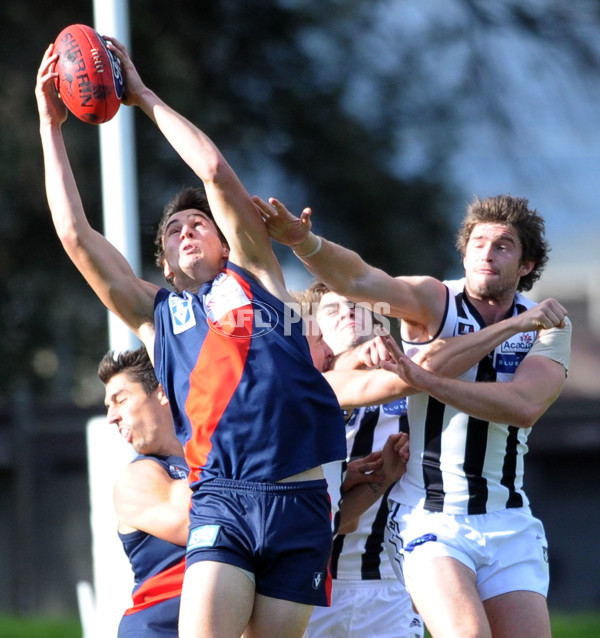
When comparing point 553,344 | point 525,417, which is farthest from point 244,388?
point 553,344

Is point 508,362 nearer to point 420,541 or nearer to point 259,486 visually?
point 420,541

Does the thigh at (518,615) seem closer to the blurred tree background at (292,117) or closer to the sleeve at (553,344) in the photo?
the sleeve at (553,344)

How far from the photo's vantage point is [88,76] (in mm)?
3611

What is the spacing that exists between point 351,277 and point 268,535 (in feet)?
3.28

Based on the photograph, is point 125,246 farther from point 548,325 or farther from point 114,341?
point 548,325

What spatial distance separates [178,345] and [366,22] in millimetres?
9378

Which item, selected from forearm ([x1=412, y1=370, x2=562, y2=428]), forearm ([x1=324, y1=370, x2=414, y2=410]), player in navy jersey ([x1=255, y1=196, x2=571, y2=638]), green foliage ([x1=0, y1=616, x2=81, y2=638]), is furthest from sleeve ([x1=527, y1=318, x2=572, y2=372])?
green foliage ([x1=0, y1=616, x2=81, y2=638])

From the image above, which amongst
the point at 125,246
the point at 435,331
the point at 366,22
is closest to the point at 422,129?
the point at 366,22

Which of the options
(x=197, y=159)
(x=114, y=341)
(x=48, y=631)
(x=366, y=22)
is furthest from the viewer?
(x=366, y=22)

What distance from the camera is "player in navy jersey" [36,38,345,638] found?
3.18 meters

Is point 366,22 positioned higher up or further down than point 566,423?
higher up

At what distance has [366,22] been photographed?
12.0m

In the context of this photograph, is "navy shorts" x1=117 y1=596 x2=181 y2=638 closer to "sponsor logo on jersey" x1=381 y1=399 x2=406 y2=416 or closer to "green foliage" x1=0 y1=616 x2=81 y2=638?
"sponsor logo on jersey" x1=381 y1=399 x2=406 y2=416

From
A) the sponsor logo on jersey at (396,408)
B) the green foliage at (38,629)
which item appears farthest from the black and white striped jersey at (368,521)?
the green foliage at (38,629)
